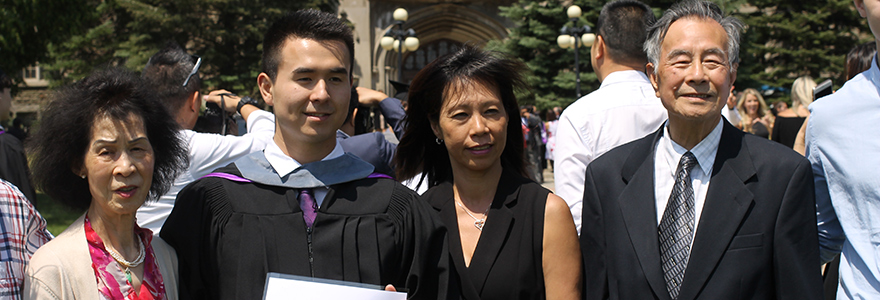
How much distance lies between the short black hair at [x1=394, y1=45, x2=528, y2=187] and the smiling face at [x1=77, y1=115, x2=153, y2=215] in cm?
117

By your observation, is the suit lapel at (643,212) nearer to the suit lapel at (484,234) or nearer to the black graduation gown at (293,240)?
the suit lapel at (484,234)

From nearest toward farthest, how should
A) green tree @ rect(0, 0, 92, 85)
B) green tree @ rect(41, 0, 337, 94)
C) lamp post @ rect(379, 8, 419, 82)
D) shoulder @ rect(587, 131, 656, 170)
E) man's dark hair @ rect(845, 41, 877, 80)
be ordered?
shoulder @ rect(587, 131, 656, 170) < man's dark hair @ rect(845, 41, 877, 80) < green tree @ rect(0, 0, 92, 85) < lamp post @ rect(379, 8, 419, 82) < green tree @ rect(41, 0, 337, 94)

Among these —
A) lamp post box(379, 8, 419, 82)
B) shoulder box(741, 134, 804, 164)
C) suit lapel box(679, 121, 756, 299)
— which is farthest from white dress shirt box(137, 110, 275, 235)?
lamp post box(379, 8, 419, 82)

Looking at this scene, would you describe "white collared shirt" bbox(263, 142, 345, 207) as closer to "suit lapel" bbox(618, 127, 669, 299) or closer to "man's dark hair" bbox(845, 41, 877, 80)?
"suit lapel" bbox(618, 127, 669, 299)

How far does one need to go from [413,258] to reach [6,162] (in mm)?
4198

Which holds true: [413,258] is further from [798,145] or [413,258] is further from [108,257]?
[798,145]

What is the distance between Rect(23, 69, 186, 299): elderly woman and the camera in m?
2.20

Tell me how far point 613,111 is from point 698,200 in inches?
41.1

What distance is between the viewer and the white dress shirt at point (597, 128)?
11.1 feet

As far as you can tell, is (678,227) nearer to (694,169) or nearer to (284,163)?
(694,169)

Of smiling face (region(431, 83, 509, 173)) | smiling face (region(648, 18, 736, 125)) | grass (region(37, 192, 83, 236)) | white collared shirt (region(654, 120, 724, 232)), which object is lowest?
grass (region(37, 192, 83, 236))

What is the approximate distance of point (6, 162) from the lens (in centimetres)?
514

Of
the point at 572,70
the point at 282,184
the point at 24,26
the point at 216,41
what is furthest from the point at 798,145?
the point at 216,41

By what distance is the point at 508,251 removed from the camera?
263 centimetres
